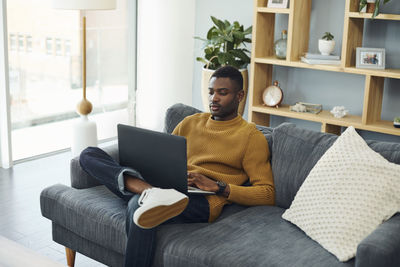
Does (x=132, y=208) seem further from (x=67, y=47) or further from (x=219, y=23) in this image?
(x=67, y=47)

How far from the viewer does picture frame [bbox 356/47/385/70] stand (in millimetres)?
4023

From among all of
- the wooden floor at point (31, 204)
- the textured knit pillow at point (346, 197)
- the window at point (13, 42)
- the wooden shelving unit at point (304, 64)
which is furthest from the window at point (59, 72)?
the textured knit pillow at point (346, 197)

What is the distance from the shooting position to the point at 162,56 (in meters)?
5.35

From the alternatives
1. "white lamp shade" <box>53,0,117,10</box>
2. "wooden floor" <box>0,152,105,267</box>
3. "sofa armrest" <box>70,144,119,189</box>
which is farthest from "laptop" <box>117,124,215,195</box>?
"white lamp shade" <box>53,0,117,10</box>

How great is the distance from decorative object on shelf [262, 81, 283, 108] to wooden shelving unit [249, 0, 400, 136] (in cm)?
5

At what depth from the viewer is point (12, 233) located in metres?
3.17

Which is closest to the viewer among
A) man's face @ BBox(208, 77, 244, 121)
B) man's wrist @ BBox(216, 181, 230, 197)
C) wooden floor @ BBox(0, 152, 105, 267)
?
man's wrist @ BBox(216, 181, 230, 197)

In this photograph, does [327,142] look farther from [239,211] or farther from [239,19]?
[239,19]

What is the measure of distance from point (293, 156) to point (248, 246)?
1.85 feet

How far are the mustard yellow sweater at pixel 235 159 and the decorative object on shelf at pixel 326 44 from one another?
1.88 meters

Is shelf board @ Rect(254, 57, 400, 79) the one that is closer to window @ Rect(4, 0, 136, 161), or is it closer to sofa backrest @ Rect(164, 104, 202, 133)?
window @ Rect(4, 0, 136, 161)

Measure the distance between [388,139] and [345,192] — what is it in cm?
224

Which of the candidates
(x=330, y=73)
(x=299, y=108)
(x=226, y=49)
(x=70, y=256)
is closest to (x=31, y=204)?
(x=70, y=256)

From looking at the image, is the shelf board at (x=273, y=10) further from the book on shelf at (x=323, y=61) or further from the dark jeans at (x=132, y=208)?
the dark jeans at (x=132, y=208)
